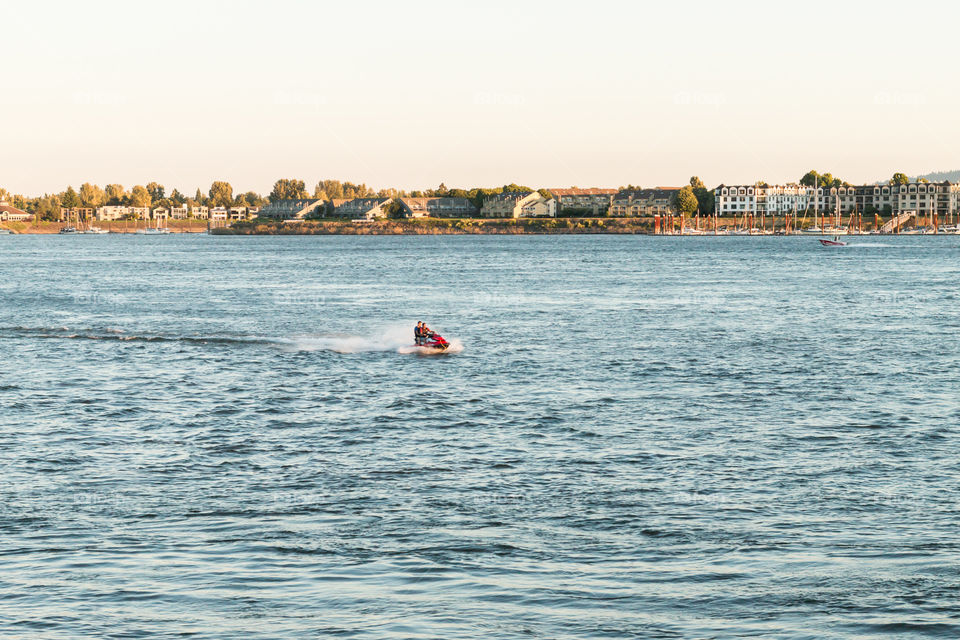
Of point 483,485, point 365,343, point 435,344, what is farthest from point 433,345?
point 483,485

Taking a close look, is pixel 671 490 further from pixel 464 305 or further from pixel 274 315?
pixel 464 305

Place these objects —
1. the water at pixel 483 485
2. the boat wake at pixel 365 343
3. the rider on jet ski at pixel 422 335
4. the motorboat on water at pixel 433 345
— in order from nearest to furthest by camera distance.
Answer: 1. the water at pixel 483 485
2. the motorboat on water at pixel 433 345
3. the rider on jet ski at pixel 422 335
4. the boat wake at pixel 365 343

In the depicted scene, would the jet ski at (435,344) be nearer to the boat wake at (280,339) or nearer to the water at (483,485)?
the boat wake at (280,339)

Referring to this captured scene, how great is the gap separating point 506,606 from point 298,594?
3.78 metres

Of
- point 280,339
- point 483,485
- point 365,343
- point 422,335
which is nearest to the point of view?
point 483,485

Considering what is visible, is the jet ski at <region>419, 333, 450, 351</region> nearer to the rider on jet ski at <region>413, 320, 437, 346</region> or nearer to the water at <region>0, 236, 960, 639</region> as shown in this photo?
the rider on jet ski at <region>413, 320, 437, 346</region>

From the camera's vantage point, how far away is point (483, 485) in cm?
2783

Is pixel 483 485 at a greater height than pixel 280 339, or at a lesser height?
lesser

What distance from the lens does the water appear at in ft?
63.6

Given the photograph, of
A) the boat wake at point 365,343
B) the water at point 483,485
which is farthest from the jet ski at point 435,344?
the water at point 483,485

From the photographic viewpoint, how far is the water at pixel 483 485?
19391mm

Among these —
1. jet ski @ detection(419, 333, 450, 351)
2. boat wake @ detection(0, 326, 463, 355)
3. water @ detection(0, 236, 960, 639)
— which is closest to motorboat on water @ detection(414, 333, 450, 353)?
jet ski @ detection(419, 333, 450, 351)

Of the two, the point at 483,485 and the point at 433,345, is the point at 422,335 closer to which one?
the point at 433,345

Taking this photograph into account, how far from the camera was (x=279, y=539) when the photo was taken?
2325 cm
